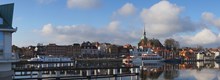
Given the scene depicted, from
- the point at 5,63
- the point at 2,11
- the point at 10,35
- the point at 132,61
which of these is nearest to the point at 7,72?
the point at 5,63

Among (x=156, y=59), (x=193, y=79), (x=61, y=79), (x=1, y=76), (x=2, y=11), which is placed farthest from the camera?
(x=156, y=59)

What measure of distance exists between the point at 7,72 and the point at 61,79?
695 centimetres

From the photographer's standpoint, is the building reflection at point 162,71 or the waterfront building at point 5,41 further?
the building reflection at point 162,71

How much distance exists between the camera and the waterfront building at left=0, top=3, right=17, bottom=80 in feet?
109

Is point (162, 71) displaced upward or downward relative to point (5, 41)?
downward

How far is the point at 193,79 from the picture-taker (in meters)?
58.8

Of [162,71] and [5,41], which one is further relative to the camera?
[162,71]

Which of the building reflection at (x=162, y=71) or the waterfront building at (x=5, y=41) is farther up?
the waterfront building at (x=5, y=41)

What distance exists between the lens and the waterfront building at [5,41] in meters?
33.2

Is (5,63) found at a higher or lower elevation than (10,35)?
lower

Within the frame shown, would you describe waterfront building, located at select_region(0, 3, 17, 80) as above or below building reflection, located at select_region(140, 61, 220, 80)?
above

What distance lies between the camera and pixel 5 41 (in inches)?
1326

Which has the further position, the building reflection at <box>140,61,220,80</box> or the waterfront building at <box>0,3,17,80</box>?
the building reflection at <box>140,61,220,80</box>

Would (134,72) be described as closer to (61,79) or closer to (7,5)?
(61,79)
